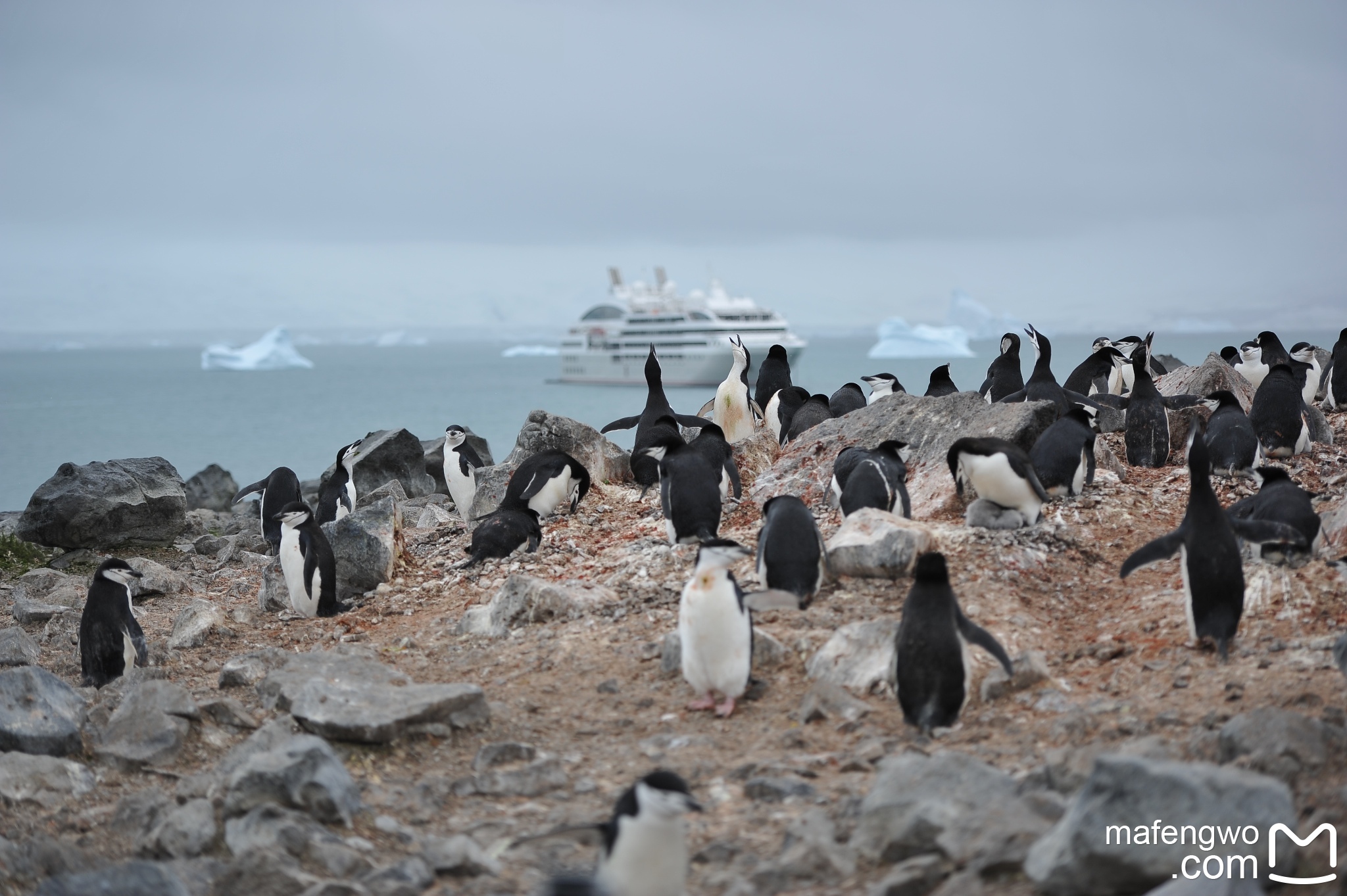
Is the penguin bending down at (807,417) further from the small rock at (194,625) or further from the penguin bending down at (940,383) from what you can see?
the small rock at (194,625)

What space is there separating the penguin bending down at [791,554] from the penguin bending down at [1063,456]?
186 centimetres

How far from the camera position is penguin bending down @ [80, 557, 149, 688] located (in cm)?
618

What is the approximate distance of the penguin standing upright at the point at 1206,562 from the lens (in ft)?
15.3

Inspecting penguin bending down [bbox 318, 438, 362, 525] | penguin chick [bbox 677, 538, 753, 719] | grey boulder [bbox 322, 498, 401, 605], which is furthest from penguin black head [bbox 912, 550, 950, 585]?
penguin bending down [bbox 318, 438, 362, 525]

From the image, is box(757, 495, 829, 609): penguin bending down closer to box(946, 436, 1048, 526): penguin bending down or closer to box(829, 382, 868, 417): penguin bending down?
box(946, 436, 1048, 526): penguin bending down

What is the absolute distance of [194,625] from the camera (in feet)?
22.4

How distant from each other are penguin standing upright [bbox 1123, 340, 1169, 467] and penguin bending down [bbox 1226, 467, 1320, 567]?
2.27 metres

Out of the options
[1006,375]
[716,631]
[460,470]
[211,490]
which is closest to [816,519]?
[716,631]

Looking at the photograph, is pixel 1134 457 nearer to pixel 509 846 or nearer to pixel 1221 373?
pixel 1221 373

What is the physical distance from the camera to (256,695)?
534cm

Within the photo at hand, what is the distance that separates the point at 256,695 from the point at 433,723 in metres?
1.33

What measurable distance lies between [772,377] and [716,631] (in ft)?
26.5

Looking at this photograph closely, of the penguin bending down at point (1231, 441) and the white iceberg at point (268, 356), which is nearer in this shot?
the penguin bending down at point (1231, 441)

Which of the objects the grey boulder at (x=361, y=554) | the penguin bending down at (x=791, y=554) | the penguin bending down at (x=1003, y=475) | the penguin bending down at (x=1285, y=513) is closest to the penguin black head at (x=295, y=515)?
the grey boulder at (x=361, y=554)
